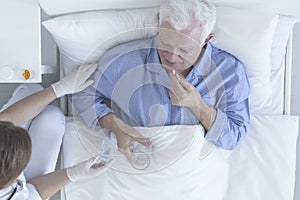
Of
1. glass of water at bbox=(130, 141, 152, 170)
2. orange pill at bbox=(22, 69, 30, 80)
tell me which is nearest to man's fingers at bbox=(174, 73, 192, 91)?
glass of water at bbox=(130, 141, 152, 170)

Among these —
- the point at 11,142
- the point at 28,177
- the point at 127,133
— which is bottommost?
the point at 28,177

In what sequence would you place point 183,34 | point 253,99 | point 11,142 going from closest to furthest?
point 11,142
point 183,34
point 253,99

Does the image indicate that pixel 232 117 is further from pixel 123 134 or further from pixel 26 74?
pixel 26 74

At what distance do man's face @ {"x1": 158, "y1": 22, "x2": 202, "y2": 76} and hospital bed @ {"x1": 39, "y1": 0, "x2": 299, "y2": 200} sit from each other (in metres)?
0.10

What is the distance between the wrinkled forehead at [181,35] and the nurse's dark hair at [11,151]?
1.70ft

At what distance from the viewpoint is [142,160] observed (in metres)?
1.42

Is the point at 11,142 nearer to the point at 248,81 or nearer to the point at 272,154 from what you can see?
the point at 248,81

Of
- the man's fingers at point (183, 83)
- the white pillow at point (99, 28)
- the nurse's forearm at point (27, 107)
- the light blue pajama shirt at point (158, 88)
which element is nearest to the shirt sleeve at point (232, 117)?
the light blue pajama shirt at point (158, 88)

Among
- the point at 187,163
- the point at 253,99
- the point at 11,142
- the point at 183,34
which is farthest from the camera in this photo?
the point at 253,99

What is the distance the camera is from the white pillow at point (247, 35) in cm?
141

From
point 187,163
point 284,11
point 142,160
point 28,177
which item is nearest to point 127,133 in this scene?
point 142,160

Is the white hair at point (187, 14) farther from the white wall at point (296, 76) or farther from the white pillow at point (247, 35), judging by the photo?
the white wall at point (296, 76)

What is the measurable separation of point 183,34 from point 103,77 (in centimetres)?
32

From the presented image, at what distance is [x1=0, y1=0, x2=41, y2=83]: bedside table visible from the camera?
4.37 ft
